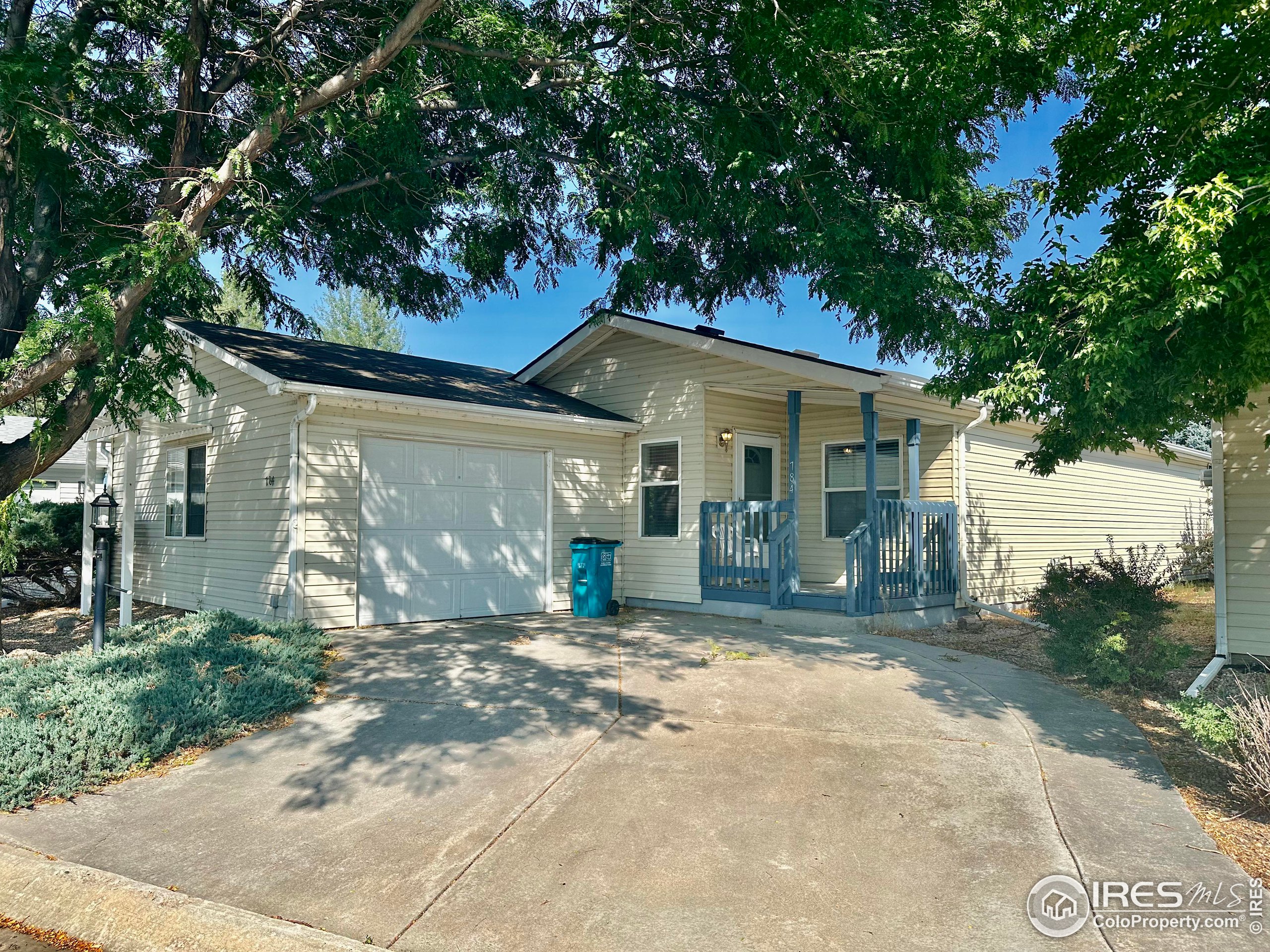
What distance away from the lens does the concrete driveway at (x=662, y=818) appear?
331 cm

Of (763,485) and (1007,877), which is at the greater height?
(763,485)

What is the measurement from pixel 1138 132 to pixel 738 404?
6439mm

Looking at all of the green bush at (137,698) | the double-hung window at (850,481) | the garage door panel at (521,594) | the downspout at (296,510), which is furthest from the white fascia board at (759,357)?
the green bush at (137,698)

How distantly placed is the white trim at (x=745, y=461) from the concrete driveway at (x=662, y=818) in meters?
5.10

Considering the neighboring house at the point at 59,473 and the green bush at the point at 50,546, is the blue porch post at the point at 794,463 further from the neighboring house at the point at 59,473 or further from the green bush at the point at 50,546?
the neighboring house at the point at 59,473

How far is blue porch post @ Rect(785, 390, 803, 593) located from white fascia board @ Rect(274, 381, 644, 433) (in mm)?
2419

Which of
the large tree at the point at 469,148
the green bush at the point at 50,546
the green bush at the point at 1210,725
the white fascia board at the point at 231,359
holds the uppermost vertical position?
the large tree at the point at 469,148

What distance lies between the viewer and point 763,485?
40.2ft

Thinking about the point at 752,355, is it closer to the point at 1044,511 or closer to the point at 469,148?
the point at 469,148

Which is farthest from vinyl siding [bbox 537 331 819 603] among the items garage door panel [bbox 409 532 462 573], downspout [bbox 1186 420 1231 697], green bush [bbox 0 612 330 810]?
green bush [bbox 0 612 330 810]

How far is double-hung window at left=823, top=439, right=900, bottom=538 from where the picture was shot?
1195cm

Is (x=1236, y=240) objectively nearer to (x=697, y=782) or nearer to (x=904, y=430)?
(x=697, y=782)

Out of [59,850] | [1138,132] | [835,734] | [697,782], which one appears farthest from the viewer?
[1138,132]

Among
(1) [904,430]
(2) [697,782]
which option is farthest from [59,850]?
(1) [904,430]
